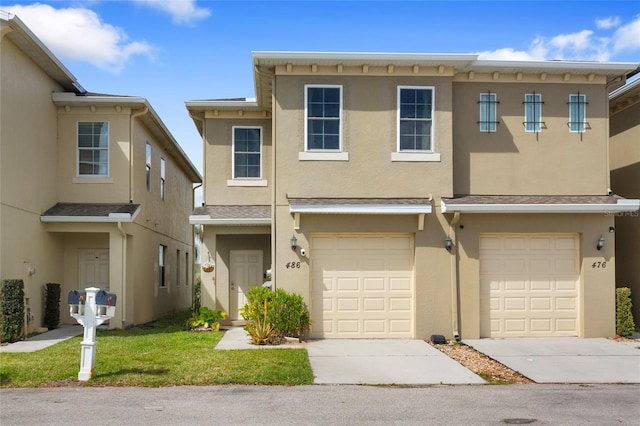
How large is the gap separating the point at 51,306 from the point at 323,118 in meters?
8.25

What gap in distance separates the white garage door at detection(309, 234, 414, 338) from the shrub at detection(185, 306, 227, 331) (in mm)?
3326

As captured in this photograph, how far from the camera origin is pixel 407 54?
13.5 meters

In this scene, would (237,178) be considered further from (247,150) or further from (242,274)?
(242,274)

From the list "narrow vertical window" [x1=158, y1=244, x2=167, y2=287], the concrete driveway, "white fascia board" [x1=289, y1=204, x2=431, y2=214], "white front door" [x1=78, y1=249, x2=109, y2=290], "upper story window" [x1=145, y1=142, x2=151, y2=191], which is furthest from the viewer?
"narrow vertical window" [x1=158, y1=244, x2=167, y2=287]

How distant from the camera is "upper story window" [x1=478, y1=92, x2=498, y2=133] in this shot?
48.0 ft

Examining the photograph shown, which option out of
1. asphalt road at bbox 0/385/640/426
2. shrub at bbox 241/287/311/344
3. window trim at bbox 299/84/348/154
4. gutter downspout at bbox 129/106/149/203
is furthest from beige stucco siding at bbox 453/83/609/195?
gutter downspout at bbox 129/106/149/203

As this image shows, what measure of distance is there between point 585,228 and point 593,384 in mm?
5546

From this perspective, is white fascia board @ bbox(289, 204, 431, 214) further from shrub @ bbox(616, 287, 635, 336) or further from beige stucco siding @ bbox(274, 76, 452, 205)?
shrub @ bbox(616, 287, 635, 336)

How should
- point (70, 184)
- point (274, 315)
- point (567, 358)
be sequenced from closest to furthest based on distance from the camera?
point (567, 358)
point (274, 315)
point (70, 184)

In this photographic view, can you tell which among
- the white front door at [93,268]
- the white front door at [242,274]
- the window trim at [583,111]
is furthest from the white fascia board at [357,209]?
the white front door at [93,268]

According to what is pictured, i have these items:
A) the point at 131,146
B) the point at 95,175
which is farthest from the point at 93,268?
the point at 131,146

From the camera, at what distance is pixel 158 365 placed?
34.2ft

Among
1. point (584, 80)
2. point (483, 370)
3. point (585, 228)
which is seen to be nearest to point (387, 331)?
point (483, 370)

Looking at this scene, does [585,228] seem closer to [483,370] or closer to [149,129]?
[483,370]
